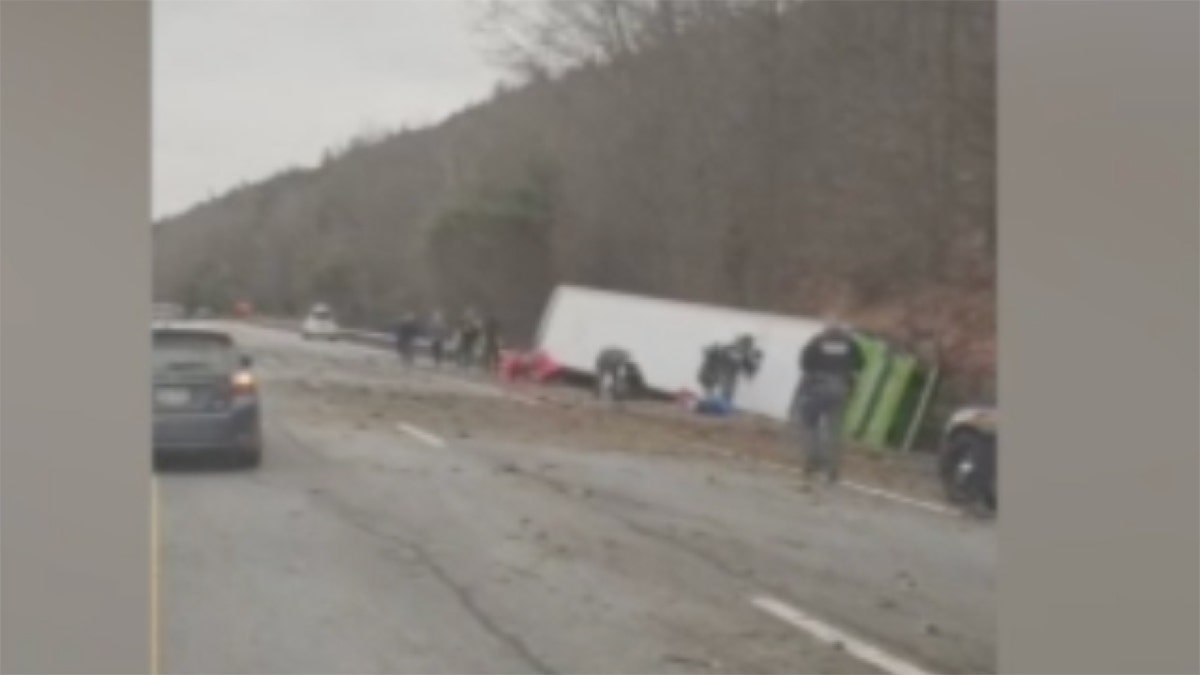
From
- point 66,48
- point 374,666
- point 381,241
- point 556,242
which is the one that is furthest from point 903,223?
point 66,48

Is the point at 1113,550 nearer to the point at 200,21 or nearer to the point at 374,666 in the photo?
the point at 374,666

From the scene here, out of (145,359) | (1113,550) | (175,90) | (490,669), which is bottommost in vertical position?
(490,669)

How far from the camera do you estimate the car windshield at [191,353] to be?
2.86m

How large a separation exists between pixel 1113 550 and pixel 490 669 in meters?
0.94

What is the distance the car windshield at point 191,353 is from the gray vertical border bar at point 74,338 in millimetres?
146

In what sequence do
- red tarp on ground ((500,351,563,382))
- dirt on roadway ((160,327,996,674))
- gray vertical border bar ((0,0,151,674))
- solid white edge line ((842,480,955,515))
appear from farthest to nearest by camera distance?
1. red tarp on ground ((500,351,563,382))
2. solid white edge line ((842,480,955,515))
3. dirt on roadway ((160,327,996,674))
4. gray vertical border bar ((0,0,151,674))

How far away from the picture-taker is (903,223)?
3021mm

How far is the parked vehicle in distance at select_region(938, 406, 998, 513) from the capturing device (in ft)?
9.55

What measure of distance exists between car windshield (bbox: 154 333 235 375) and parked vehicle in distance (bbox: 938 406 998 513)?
3.81 feet

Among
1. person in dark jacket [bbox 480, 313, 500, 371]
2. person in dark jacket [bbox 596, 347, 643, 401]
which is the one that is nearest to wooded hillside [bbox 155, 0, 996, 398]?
person in dark jacket [bbox 480, 313, 500, 371]

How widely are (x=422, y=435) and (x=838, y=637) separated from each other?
0.75 m

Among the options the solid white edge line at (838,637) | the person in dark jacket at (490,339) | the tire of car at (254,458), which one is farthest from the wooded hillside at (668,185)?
the solid white edge line at (838,637)

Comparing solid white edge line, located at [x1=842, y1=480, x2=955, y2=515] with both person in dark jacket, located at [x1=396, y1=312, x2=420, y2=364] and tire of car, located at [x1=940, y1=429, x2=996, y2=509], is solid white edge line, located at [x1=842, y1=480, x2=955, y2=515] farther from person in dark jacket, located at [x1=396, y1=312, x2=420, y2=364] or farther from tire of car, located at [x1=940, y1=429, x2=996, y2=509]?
person in dark jacket, located at [x1=396, y1=312, x2=420, y2=364]

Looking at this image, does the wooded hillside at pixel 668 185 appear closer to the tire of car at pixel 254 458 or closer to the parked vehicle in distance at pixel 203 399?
the parked vehicle in distance at pixel 203 399
